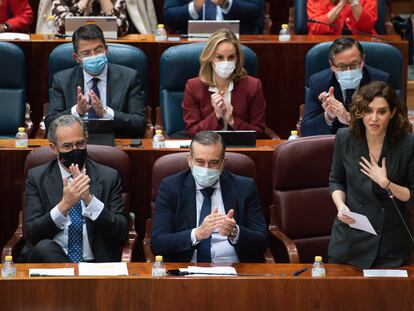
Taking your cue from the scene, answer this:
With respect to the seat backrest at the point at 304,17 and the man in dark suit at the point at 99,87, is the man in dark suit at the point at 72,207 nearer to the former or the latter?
the man in dark suit at the point at 99,87

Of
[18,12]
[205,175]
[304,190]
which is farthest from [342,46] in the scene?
[18,12]

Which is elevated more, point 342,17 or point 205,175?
point 342,17

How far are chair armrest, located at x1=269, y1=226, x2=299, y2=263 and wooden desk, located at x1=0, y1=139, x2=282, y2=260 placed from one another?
0.85ft

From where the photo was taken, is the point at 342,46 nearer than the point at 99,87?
Yes

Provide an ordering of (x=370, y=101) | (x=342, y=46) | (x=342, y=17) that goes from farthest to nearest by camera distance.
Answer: (x=342, y=17), (x=342, y=46), (x=370, y=101)

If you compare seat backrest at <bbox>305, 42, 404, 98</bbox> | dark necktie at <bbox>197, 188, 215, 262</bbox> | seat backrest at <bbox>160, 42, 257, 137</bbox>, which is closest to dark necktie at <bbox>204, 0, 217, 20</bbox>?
seat backrest at <bbox>160, 42, 257, 137</bbox>

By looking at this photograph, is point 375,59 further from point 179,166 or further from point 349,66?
point 179,166

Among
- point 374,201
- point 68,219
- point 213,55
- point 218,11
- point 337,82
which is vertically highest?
point 218,11

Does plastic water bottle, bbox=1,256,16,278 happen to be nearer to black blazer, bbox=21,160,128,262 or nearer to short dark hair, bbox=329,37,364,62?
black blazer, bbox=21,160,128,262

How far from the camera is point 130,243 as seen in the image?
151 inches

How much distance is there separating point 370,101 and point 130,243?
97cm

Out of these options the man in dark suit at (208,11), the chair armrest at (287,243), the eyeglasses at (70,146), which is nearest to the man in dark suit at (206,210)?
the chair armrest at (287,243)

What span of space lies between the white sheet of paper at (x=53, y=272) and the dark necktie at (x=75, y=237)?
436 mm

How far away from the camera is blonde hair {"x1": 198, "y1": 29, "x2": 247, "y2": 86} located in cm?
455
